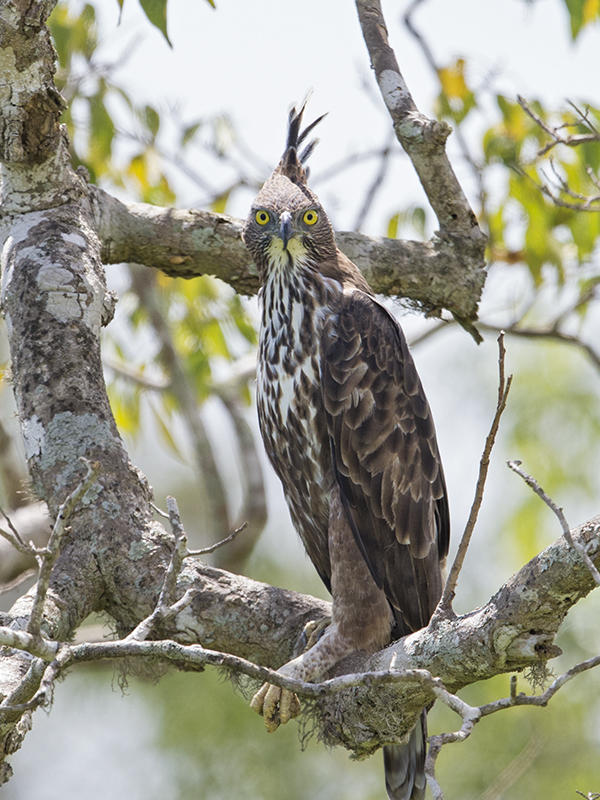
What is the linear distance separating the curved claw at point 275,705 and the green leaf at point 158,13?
7.38 feet

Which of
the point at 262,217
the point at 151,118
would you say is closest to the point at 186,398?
the point at 151,118

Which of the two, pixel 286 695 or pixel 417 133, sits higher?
pixel 417 133

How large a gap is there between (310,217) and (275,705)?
6.64ft

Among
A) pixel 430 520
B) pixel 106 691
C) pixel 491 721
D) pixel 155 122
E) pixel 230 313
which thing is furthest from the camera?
pixel 106 691

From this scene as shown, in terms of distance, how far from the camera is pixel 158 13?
314cm

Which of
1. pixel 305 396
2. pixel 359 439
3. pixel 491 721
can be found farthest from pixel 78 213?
pixel 491 721

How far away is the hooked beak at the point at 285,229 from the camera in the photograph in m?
4.15

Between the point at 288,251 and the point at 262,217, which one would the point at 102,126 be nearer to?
the point at 262,217

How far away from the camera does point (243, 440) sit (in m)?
6.66

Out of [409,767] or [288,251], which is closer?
[409,767]

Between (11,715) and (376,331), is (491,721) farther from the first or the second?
(11,715)

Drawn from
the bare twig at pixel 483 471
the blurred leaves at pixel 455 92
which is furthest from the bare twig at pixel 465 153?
the bare twig at pixel 483 471

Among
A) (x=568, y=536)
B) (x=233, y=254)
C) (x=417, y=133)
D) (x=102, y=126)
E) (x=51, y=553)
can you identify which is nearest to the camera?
(x=51, y=553)

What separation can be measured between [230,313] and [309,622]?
3.19m
